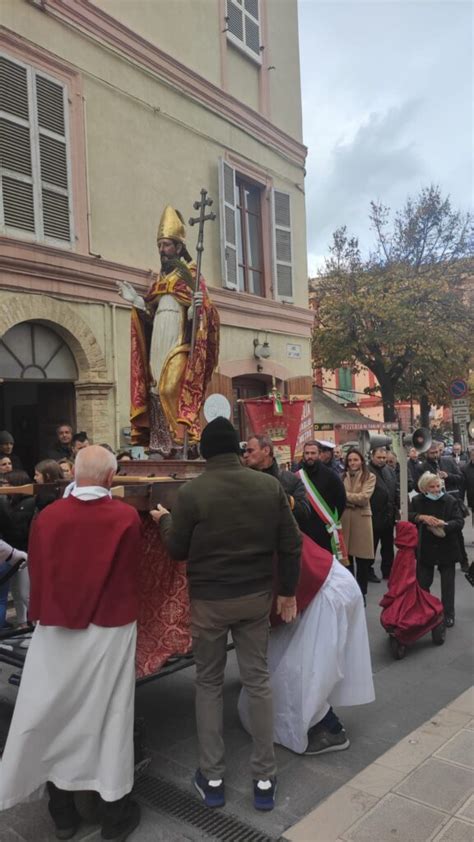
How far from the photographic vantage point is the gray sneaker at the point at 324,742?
3.50 m

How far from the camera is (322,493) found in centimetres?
598

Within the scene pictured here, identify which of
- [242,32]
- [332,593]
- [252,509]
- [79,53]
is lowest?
[332,593]

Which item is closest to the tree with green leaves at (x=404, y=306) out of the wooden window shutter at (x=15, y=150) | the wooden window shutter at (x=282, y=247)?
the wooden window shutter at (x=282, y=247)

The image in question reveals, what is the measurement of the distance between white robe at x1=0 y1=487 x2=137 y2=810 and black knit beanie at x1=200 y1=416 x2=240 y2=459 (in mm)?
936

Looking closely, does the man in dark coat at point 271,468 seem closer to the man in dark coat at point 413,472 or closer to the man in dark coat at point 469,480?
the man in dark coat at point 413,472

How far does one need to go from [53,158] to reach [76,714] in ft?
27.1

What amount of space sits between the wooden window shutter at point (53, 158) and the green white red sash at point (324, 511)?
5453mm

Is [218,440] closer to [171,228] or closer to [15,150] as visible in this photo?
[171,228]

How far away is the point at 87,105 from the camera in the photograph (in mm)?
9531

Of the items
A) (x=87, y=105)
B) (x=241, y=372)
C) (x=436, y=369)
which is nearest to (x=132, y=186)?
(x=87, y=105)

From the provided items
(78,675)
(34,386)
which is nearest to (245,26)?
(34,386)

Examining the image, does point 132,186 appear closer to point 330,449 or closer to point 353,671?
point 330,449

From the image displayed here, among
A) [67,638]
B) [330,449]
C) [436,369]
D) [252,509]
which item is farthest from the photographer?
[436,369]

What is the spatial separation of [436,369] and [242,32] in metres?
13.5
